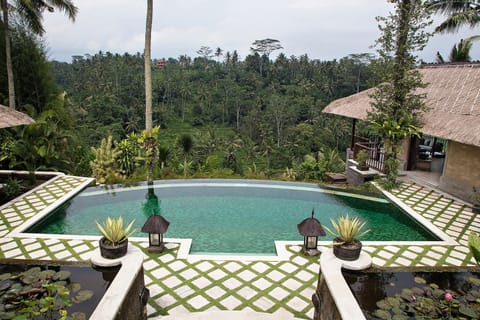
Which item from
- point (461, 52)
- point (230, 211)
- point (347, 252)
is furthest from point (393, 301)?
point (461, 52)

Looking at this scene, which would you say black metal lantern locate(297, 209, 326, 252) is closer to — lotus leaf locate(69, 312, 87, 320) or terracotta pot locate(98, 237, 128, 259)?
terracotta pot locate(98, 237, 128, 259)

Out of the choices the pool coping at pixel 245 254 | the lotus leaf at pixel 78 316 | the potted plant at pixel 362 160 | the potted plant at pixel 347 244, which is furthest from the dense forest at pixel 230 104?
the lotus leaf at pixel 78 316

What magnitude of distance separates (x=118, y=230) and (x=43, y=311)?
137cm

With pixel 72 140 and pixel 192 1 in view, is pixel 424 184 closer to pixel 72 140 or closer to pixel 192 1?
pixel 192 1

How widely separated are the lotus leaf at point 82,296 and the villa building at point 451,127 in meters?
8.20

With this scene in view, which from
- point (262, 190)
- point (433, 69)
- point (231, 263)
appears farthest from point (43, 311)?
point (433, 69)

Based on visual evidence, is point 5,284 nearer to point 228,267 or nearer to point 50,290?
point 50,290

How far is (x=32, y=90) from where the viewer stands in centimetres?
1248

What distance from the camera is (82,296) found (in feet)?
11.0

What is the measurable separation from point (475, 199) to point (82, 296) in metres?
8.96

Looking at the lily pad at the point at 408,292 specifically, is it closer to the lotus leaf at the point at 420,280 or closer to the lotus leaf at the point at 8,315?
the lotus leaf at the point at 420,280

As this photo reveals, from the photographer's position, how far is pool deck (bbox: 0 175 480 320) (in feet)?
14.4

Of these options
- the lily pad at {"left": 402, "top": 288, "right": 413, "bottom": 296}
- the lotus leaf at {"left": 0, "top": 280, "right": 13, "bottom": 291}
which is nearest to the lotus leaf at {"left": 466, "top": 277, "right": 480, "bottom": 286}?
the lily pad at {"left": 402, "top": 288, "right": 413, "bottom": 296}

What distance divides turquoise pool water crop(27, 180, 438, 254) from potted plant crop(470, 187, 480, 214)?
5.42 feet
